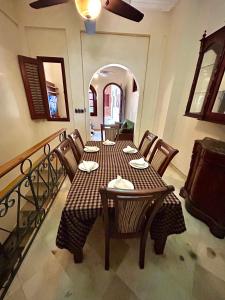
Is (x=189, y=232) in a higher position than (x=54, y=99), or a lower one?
lower

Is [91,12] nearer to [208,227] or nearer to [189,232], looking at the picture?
[189,232]

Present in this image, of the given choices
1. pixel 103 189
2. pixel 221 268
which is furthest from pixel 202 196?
pixel 103 189

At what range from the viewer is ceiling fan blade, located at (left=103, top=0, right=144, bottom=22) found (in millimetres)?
1354

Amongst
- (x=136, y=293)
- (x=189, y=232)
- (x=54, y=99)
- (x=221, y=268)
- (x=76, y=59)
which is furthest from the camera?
(x=54, y=99)

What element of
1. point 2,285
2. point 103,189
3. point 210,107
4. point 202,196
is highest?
point 210,107

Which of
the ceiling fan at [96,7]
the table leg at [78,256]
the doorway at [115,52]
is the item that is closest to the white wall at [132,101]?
the doorway at [115,52]

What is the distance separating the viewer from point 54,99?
3645 mm

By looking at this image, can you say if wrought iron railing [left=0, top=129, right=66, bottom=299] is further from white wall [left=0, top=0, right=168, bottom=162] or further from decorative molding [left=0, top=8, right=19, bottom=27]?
decorative molding [left=0, top=8, right=19, bottom=27]

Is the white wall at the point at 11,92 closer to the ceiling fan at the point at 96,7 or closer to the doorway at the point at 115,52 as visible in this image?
the doorway at the point at 115,52

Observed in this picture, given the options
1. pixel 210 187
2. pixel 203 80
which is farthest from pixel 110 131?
pixel 210 187

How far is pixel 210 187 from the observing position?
150cm

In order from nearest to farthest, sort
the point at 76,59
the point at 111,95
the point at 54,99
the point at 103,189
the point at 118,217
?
the point at 103,189 → the point at 118,217 → the point at 76,59 → the point at 54,99 → the point at 111,95

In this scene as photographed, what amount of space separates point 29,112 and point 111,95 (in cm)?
689

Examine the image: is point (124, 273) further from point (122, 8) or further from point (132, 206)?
point (122, 8)
